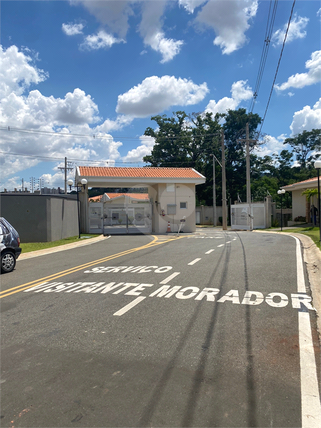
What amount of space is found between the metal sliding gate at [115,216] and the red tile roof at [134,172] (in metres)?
2.32

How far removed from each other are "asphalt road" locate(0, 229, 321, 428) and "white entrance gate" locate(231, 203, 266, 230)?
888 inches

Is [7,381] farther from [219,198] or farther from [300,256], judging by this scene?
[219,198]

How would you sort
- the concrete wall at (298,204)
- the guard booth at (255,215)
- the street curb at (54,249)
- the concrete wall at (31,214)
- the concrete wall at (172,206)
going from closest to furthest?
the street curb at (54,249) < the concrete wall at (31,214) < the concrete wall at (172,206) < the guard booth at (255,215) < the concrete wall at (298,204)

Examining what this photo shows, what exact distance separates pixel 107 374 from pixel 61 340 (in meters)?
1.25

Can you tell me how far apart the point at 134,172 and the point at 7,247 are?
18.6 meters

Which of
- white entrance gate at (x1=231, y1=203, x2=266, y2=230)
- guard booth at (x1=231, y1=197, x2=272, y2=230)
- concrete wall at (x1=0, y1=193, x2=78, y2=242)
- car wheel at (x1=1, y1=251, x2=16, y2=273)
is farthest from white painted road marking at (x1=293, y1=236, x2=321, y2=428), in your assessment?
guard booth at (x1=231, y1=197, x2=272, y2=230)

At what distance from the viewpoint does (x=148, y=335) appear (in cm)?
471

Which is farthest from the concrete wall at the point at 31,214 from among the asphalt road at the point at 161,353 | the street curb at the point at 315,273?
the street curb at the point at 315,273

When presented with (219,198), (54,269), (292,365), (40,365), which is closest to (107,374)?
(40,365)

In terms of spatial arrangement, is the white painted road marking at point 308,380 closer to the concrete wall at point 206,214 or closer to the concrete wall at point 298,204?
the concrete wall at point 298,204

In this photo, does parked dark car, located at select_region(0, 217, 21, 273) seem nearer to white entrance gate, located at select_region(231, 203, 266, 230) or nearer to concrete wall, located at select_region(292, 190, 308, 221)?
white entrance gate, located at select_region(231, 203, 266, 230)

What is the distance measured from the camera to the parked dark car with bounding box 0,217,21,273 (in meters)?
9.86

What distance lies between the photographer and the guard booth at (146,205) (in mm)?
26328

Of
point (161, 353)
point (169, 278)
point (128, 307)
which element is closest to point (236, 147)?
point (169, 278)
